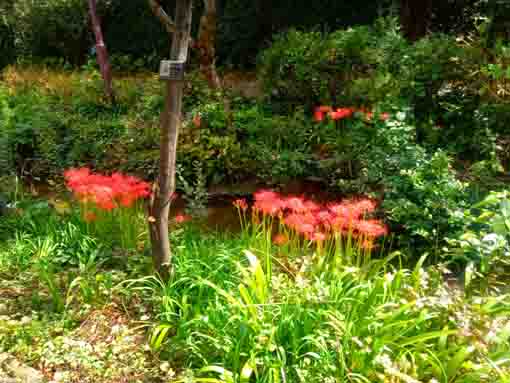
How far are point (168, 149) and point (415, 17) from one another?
275 inches

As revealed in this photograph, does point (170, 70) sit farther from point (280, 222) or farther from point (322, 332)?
point (322, 332)

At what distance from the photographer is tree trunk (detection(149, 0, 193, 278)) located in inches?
103

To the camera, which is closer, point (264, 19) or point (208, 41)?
point (208, 41)

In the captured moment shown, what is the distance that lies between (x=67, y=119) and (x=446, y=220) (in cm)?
553

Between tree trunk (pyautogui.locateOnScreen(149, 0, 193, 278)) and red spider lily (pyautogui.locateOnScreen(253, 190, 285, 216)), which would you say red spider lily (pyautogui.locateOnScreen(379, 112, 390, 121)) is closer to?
red spider lily (pyautogui.locateOnScreen(253, 190, 285, 216))

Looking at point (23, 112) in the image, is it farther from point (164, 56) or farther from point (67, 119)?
point (164, 56)

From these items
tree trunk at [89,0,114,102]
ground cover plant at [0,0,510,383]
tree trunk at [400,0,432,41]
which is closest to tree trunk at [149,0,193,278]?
ground cover plant at [0,0,510,383]

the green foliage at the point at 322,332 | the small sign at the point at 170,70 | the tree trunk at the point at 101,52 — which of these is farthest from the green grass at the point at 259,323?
the tree trunk at the point at 101,52

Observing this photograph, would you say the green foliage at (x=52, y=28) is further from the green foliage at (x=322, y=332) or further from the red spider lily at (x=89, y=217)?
the green foliage at (x=322, y=332)

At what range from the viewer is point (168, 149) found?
107 inches

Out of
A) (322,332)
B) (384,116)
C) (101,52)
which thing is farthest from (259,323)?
(101,52)

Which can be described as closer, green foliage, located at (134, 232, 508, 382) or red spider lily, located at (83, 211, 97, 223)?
green foliage, located at (134, 232, 508, 382)

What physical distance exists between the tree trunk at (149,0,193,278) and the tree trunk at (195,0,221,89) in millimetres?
3635

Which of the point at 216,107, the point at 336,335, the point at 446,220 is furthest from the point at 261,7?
the point at 336,335
